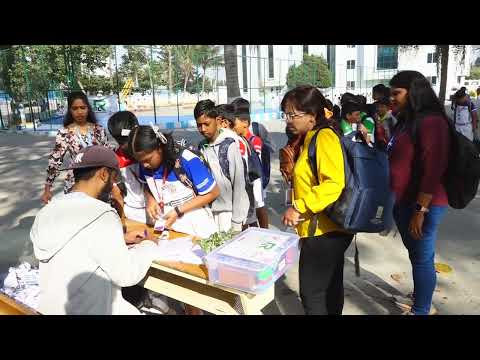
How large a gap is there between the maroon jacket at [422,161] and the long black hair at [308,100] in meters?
0.58

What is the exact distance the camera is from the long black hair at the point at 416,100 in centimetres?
226

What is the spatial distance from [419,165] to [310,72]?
128 feet

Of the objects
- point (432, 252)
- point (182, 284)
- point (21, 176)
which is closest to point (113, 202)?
point (182, 284)

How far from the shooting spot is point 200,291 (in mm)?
2238

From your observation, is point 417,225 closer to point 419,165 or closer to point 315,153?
point 419,165

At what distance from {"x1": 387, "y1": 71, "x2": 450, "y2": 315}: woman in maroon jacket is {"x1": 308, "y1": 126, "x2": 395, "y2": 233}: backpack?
1.07 feet

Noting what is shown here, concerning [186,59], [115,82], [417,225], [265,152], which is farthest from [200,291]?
[186,59]

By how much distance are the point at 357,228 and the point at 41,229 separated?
1.51m

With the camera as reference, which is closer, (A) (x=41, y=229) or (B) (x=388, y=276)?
(A) (x=41, y=229)

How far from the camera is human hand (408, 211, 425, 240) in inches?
90.4

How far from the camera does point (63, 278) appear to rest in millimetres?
1613

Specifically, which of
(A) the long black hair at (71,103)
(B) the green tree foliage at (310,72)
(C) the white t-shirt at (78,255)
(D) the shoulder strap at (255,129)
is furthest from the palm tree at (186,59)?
(C) the white t-shirt at (78,255)

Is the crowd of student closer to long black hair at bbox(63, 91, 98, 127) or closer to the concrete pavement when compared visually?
the concrete pavement
